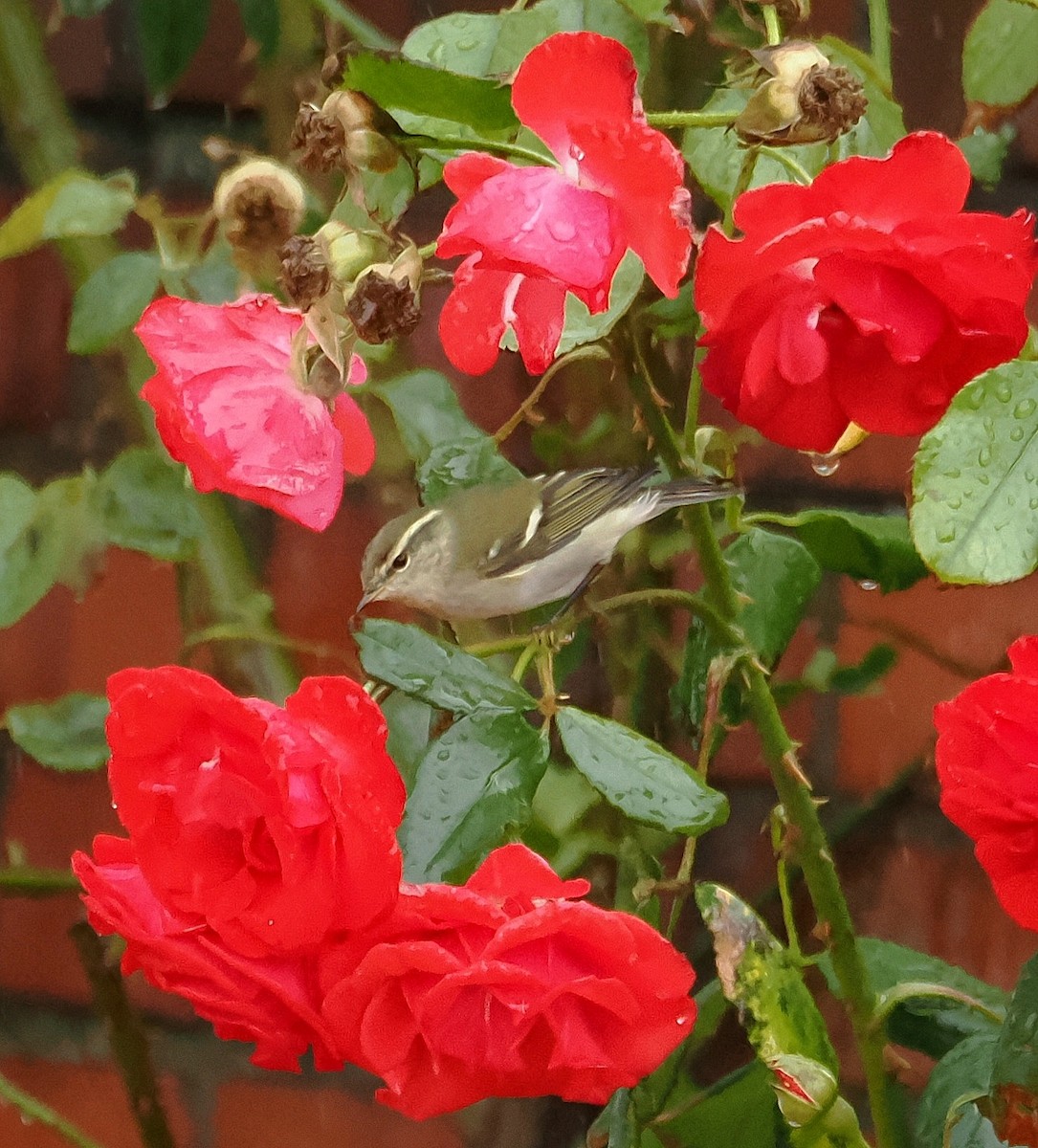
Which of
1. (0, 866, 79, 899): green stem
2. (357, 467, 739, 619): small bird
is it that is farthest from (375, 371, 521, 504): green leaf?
(0, 866, 79, 899): green stem

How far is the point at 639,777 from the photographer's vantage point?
0.87 feet

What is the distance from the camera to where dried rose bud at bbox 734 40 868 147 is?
0.22 metres

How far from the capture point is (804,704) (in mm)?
570

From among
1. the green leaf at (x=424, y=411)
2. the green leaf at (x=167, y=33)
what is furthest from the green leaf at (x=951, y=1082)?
the green leaf at (x=167, y=33)

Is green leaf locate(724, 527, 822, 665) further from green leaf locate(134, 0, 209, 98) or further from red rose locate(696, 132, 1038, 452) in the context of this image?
green leaf locate(134, 0, 209, 98)

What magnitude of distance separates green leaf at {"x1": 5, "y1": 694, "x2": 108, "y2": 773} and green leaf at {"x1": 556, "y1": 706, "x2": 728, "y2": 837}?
260mm

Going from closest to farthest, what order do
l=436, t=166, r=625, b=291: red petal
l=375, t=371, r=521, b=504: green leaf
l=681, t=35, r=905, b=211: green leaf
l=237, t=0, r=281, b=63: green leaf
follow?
l=436, t=166, r=625, b=291: red petal < l=681, t=35, r=905, b=211: green leaf < l=375, t=371, r=521, b=504: green leaf < l=237, t=0, r=281, b=63: green leaf

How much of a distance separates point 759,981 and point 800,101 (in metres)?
0.17

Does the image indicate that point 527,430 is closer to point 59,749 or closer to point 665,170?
point 59,749

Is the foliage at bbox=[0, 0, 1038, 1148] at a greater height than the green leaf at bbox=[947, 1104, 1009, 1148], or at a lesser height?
greater

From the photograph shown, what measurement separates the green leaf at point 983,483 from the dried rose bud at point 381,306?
10cm

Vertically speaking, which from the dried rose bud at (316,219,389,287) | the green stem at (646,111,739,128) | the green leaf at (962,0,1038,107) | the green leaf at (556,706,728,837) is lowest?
the green leaf at (556,706,728,837)

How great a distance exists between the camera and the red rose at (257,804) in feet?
0.72

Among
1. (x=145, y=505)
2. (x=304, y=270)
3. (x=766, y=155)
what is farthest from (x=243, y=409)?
(x=145, y=505)
